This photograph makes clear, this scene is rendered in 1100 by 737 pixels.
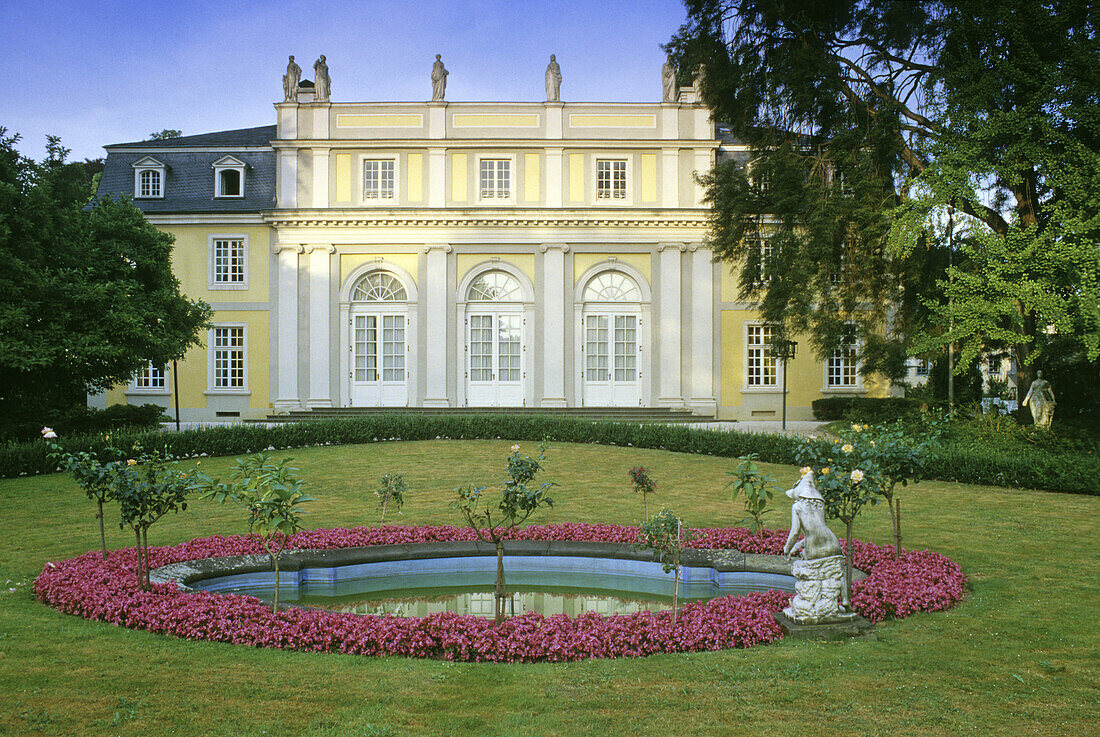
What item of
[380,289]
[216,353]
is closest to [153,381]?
[216,353]

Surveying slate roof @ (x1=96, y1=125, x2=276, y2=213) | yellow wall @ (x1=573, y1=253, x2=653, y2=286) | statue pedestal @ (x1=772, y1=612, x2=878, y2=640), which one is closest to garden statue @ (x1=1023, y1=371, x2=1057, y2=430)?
statue pedestal @ (x1=772, y1=612, x2=878, y2=640)

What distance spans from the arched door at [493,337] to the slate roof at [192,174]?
8.39 m

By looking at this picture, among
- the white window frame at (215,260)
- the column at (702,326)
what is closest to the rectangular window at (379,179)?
the white window frame at (215,260)

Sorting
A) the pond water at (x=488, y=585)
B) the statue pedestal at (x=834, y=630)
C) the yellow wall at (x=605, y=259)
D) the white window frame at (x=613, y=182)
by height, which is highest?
the white window frame at (x=613, y=182)

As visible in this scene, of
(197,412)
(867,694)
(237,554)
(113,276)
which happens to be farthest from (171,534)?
(197,412)

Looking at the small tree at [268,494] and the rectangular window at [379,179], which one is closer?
the small tree at [268,494]

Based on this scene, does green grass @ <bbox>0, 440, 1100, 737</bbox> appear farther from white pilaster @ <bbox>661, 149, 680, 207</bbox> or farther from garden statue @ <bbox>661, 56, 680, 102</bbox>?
garden statue @ <bbox>661, 56, 680, 102</bbox>

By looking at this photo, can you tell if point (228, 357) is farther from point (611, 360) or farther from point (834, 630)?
point (834, 630)

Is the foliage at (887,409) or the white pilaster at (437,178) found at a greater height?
the white pilaster at (437,178)

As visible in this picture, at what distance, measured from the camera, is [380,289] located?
28.2 metres

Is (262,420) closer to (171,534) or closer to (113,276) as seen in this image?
(113,276)

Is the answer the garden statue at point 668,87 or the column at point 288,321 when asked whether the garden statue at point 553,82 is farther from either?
the column at point 288,321

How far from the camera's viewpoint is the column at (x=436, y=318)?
2755 centimetres

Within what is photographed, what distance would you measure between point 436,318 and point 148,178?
1227 centimetres
